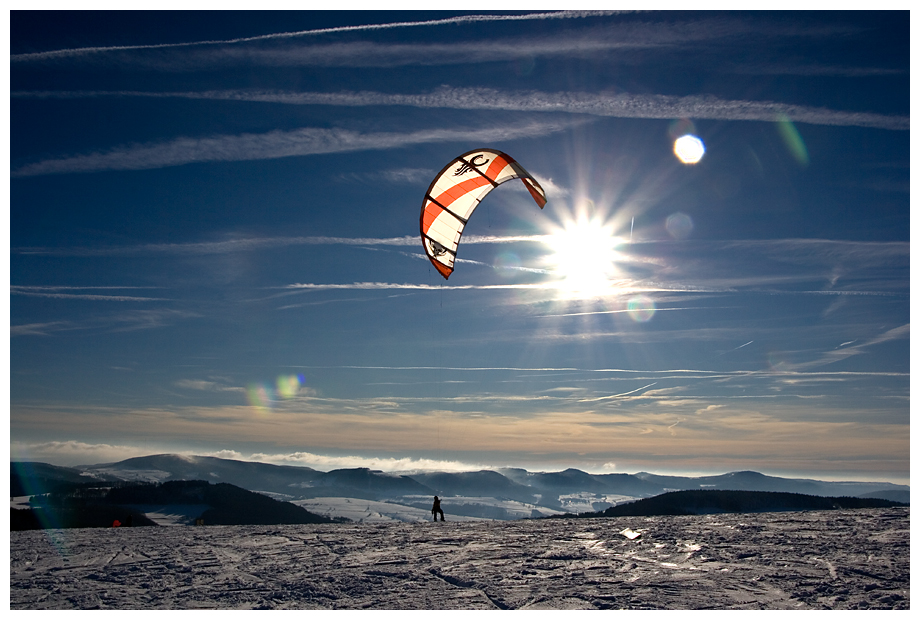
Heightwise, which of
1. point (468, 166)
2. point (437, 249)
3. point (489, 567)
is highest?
point (468, 166)

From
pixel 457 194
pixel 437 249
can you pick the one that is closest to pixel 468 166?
pixel 457 194

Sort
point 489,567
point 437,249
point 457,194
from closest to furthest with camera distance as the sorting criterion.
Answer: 1. point 489,567
2. point 457,194
3. point 437,249

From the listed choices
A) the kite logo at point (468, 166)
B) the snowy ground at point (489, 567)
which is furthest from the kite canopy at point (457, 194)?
the snowy ground at point (489, 567)

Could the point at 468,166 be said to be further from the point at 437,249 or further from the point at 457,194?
the point at 437,249

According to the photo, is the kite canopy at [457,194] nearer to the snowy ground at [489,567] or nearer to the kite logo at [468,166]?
the kite logo at [468,166]

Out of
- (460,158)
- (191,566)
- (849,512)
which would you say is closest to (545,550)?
(191,566)

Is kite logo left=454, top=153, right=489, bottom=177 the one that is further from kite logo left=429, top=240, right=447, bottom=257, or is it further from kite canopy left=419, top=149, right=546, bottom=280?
kite logo left=429, top=240, right=447, bottom=257

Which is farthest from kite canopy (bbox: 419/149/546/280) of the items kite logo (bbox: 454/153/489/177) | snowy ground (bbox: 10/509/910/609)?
snowy ground (bbox: 10/509/910/609)
